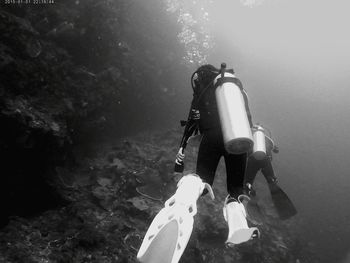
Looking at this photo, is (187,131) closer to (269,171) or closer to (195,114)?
(195,114)

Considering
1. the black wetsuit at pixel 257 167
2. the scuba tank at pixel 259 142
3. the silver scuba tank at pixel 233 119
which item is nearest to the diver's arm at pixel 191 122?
the silver scuba tank at pixel 233 119

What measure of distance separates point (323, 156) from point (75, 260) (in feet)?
26.8

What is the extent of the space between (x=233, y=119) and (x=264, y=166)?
10.1 ft

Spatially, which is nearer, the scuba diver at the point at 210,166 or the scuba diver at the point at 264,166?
the scuba diver at the point at 210,166

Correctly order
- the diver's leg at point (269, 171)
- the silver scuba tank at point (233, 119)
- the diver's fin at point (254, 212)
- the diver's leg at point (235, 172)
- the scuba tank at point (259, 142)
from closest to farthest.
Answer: the silver scuba tank at point (233, 119)
the diver's leg at point (235, 172)
the scuba tank at point (259, 142)
the diver's leg at point (269, 171)
the diver's fin at point (254, 212)

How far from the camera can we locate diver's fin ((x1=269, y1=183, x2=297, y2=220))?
20.7ft

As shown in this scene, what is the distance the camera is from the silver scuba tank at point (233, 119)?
119 inches

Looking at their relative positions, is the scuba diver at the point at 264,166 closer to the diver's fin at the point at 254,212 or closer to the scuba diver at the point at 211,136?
the scuba diver at the point at 211,136

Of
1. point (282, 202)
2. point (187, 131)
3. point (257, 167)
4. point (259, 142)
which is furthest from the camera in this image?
point (282, 202)

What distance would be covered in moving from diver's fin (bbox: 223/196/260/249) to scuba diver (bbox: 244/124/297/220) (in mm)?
1846

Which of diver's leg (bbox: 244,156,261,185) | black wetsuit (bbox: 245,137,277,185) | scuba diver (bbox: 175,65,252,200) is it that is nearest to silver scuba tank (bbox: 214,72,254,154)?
scuba diver (bbox: 175,65,252,200)

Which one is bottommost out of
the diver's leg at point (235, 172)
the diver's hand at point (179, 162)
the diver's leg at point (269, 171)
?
the diver's leg at point (235, 172)

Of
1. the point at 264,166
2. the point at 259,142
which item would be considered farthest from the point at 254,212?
the point at 259,142

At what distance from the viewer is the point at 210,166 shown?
11.5ft
